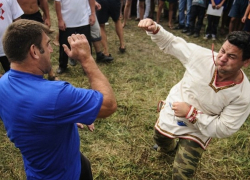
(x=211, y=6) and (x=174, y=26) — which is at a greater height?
(x=211, y=6)

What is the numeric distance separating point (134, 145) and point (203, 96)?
1.44m

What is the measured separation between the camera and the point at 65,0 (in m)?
4.21

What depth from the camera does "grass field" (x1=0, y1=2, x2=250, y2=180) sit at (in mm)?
3021

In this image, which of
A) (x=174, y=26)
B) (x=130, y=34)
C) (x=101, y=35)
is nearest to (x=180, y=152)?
(x=101, y=35)

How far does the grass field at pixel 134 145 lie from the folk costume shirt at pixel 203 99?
2.44 ft

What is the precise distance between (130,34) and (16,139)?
19.5 ft

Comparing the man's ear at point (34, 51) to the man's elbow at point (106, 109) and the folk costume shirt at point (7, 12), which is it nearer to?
the man's elbow at point (106, 109)

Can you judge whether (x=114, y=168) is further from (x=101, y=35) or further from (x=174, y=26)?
(x=174, y=26)

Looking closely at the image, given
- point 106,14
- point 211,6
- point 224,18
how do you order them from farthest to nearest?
point 224,18 < point 211,6 < point 106,14

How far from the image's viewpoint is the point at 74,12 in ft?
14.1

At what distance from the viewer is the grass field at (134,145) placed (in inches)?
119

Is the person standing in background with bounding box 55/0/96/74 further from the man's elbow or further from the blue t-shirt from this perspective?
the man's elbow

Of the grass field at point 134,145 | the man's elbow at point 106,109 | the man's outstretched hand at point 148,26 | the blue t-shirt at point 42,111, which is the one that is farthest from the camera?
the grass field at point 134,145

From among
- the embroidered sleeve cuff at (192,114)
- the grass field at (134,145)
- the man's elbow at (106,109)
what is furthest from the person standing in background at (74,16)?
the man's elbow at (106,109)
